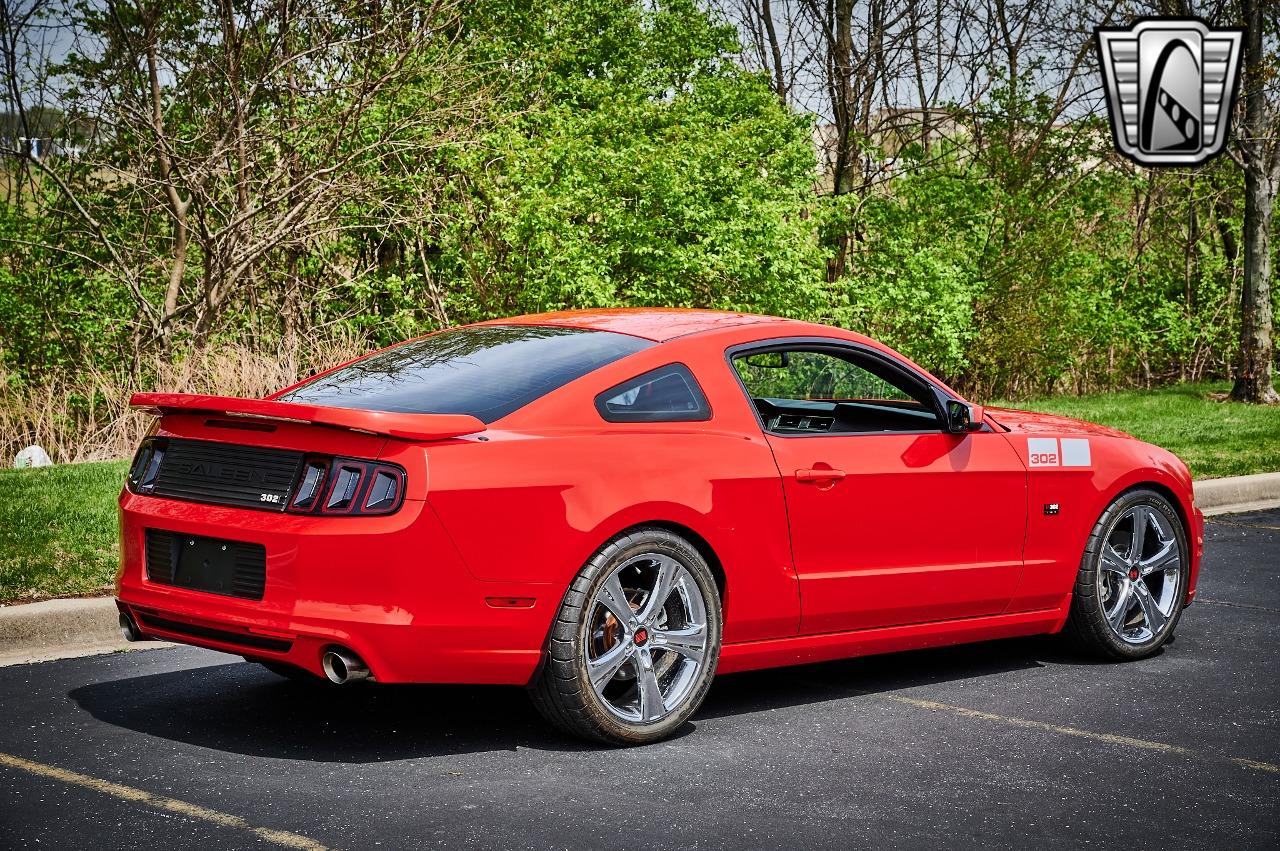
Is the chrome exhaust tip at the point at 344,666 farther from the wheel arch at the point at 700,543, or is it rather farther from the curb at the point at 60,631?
the curb at the point at 60,631

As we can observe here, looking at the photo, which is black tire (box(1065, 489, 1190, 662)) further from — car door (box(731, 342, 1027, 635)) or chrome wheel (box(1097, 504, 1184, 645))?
car door (box(731, 342, 1027, 635))

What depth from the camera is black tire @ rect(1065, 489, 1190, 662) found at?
6.70 metres

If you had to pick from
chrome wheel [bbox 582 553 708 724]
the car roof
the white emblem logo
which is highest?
the white emblem logo

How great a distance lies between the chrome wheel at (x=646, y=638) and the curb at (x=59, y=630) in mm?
2732

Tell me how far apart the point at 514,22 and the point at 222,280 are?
888 centimetres

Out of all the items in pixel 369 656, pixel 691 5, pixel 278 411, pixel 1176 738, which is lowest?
pixel 1176 738

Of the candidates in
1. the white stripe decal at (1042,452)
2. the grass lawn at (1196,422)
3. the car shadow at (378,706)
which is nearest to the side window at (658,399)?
the car shadow at (378,706)

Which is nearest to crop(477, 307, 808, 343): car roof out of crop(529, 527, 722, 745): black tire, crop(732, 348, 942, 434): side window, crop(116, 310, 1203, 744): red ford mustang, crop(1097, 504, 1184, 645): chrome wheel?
crop(116, 310, 1203, 744): red ford mustang

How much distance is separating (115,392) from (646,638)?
1073 centimetres

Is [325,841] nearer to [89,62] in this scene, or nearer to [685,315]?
[685,315]

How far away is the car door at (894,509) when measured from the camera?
5.75 meters

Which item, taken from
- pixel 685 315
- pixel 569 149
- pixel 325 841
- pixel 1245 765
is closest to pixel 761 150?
pixel 569 149

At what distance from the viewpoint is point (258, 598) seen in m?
4.84

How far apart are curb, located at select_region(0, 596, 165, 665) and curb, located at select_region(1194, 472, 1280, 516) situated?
331 inches
